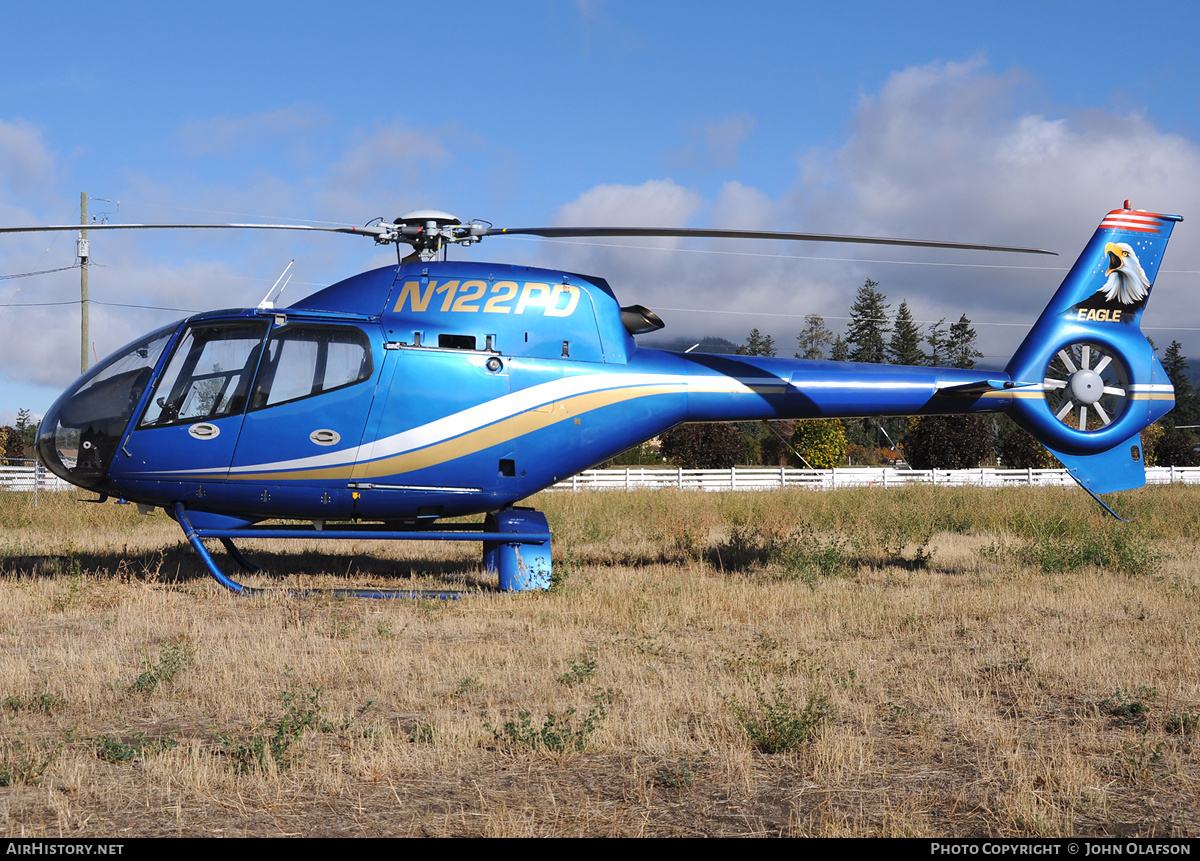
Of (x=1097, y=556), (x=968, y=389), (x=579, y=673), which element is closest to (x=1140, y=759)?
(x=579, y=673)

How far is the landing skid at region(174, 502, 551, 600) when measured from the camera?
32.0ft

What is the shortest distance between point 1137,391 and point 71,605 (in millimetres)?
13059

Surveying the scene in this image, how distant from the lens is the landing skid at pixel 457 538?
384 inches

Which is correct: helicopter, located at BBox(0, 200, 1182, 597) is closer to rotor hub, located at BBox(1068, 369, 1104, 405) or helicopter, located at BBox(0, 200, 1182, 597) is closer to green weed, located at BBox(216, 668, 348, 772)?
rotor hub, located at BBox(1068, 369, 1104, 405)

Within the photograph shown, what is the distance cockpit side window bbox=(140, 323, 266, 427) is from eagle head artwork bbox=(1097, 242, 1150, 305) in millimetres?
10867

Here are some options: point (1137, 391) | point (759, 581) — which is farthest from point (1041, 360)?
point (759, 581)

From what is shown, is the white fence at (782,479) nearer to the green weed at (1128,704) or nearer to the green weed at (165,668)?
the green weed at (165,668)

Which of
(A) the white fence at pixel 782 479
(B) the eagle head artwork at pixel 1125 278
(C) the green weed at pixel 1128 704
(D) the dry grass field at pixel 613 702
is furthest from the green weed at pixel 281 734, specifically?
(A) the white fence at pixel 782 479

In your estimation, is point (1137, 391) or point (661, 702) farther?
point (1137, 391)

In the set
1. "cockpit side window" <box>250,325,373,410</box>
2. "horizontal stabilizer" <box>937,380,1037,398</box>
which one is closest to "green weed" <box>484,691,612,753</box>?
"cockpit side window" <box>250,325,373,410</box>

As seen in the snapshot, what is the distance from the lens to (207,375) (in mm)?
9719
